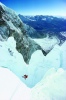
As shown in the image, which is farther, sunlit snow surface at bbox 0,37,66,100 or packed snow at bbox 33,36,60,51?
packed snow at bbox 33,36,60,51

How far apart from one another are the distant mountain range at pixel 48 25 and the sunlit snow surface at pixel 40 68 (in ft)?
0.79

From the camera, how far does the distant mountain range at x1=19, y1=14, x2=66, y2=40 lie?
2.89m

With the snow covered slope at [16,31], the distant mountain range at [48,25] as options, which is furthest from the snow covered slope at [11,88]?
the distant mountain range at [48,25]

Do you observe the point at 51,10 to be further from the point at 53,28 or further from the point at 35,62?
the point at 35,62

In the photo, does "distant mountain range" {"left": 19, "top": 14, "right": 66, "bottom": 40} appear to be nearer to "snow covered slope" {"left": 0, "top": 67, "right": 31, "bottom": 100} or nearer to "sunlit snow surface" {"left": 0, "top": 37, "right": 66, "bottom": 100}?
"sunlit snow surface" {"left": 0, "top": 37, "right": 66, "bottom": 100}

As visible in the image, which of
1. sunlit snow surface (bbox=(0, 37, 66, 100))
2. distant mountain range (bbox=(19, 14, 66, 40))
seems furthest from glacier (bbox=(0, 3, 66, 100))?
distant mountain range (bbox=(19, 14, 66, 40))

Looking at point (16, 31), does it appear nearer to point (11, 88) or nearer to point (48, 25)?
point (48, 25)

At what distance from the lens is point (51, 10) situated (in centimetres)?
289

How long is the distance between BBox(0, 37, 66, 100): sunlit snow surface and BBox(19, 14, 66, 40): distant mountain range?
24 centimetres

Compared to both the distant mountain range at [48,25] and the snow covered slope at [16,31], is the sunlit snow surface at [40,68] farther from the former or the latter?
the distant mountain range at [48,25]

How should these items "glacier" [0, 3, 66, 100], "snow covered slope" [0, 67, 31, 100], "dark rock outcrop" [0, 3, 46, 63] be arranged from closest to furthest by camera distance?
1. "snow covered slope" [0, 67, 31, 100]
2. "glacier" [0, 3, 66, 100]
3. "dark rock outcrop" [0, 3, 46, 63]

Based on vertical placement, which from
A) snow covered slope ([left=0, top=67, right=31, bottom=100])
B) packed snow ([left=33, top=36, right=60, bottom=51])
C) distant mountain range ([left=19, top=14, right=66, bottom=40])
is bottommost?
snow covered slope ([left=0, top=67, right=31, bottom=100])

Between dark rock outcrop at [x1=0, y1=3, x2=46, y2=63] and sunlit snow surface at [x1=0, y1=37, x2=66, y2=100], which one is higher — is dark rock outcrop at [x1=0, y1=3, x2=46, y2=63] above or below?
above

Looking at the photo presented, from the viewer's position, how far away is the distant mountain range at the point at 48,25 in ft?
9.48
